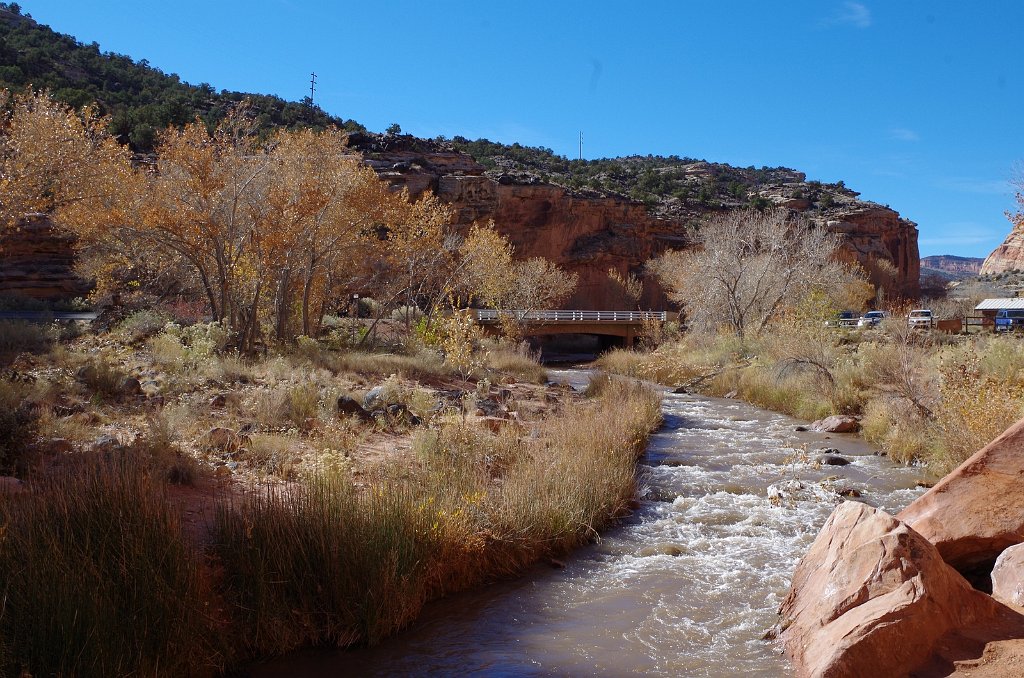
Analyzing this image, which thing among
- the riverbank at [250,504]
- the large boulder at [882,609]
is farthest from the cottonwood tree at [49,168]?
the large boulder at [882,609]

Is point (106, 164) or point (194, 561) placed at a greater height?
point (106, 164)

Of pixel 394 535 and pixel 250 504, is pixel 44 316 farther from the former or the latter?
pixel 394 535

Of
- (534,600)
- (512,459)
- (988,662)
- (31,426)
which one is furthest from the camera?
(512,459)

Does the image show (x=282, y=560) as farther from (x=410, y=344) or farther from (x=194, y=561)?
(x=410, y=344)

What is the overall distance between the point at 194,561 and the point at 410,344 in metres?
18.2

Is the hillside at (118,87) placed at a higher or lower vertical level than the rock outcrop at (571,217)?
higher

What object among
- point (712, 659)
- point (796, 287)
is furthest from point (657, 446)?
point (796, 287)

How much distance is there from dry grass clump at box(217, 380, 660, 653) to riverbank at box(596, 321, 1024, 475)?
Answer: 5345 millimetres

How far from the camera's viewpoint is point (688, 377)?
2580 cm

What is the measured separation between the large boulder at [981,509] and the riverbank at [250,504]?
3.65 meters

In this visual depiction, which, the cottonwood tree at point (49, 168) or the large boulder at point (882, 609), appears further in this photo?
the cottonwood tree at point (49, 168)

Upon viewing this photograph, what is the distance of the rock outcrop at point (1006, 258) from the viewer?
300 feet

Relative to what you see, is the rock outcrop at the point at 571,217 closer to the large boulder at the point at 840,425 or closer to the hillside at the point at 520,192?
the hillside at the point at 520,192

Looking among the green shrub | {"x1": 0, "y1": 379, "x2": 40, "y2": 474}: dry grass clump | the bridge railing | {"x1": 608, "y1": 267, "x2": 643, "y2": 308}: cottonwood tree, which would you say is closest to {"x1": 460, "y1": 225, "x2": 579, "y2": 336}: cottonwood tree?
the bridge railing
